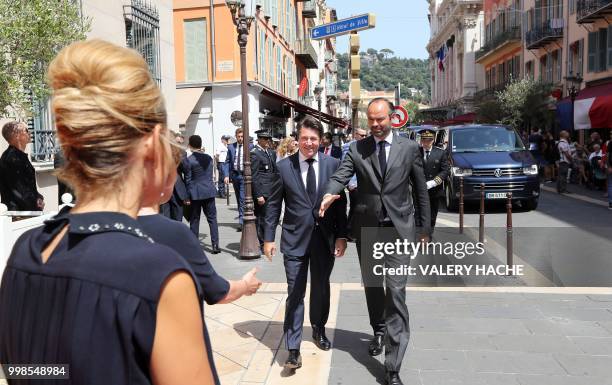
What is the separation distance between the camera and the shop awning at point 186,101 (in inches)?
857

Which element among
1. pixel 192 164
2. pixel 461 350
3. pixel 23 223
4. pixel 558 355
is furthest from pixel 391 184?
pixel 192 164

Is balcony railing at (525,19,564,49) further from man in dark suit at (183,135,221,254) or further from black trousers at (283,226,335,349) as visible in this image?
black trousers at (283,226,335,349)

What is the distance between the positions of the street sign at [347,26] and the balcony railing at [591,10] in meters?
17.2

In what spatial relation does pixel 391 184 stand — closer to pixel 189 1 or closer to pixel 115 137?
pixel 115 137

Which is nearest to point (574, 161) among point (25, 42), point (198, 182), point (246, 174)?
point (246, 174)

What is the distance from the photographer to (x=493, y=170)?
13.5 metres

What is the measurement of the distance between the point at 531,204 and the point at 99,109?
45.1ft

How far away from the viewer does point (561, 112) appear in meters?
24.2

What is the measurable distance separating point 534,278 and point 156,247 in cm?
683

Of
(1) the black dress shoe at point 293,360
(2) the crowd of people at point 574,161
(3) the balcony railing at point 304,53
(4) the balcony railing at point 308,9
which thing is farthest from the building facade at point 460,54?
(1) the black dress shoe at point 293,360

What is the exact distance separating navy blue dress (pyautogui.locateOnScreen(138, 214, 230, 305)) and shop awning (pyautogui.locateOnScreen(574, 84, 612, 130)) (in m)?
20.8

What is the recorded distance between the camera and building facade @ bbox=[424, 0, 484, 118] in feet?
194

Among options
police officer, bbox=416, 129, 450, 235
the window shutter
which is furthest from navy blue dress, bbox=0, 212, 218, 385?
the window shutter

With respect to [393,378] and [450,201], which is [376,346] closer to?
[393,378]
